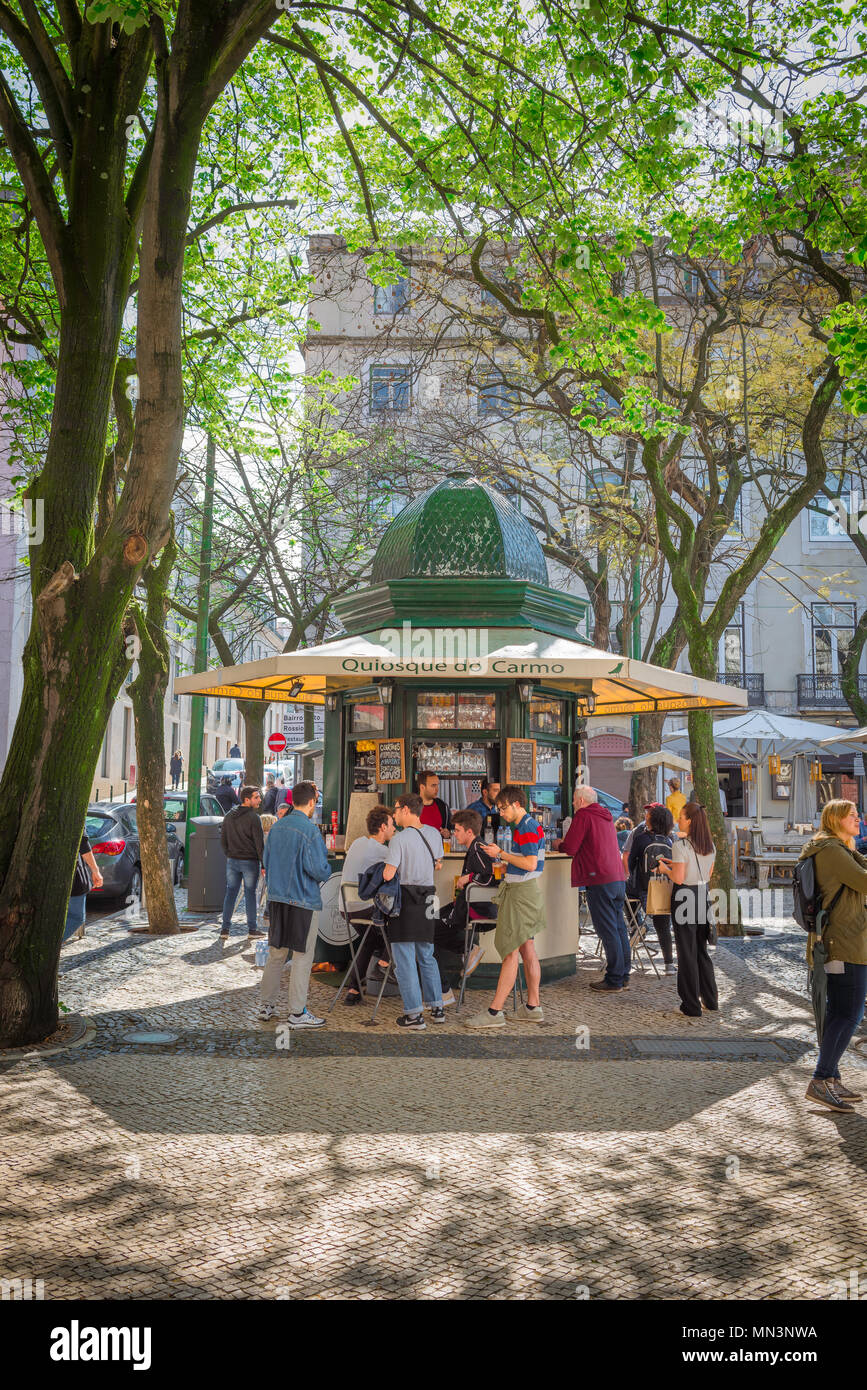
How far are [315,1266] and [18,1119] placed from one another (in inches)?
103

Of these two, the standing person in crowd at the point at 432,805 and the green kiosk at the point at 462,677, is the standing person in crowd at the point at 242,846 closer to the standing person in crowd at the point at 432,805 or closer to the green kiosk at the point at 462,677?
the green kiosk at the point at 462,677

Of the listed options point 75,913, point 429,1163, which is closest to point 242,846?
point 75,913

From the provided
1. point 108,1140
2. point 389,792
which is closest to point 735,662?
point 389,792

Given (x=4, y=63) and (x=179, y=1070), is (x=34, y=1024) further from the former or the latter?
(x=4, y=63)

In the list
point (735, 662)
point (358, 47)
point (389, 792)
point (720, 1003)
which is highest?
point (358, 47)

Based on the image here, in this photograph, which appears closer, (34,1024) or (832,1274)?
(832,1274)

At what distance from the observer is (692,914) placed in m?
9.19

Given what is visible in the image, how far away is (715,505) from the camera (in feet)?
54.0

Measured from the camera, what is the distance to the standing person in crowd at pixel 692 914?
361 inches

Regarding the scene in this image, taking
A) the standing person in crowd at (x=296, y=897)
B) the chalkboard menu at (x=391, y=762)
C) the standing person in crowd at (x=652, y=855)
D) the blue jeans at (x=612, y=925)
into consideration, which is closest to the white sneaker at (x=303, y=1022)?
the standing person in crowd at (x=296, y=897)

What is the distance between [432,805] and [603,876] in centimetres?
181

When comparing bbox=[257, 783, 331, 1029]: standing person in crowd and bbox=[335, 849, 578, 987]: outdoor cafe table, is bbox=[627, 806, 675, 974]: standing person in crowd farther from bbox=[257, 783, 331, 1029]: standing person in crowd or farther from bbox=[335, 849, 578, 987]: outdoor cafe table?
bbox=[257, 783, 331, 1029]: standing person in crowd

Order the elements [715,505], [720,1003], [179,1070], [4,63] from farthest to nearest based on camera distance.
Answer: [715,505] → [4,63] → [720,1003] → [179,1070]

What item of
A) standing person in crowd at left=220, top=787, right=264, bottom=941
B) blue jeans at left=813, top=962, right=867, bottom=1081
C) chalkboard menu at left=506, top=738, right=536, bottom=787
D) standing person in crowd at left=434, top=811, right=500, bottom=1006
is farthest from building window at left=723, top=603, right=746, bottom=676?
blue jeans at left=813, top=962, right=867, bottom=1081
